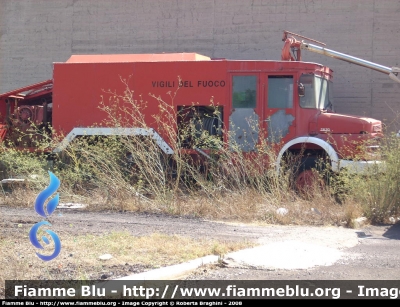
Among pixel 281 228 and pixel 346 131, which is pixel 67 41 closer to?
pixel 346 131

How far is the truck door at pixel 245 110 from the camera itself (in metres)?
13.4

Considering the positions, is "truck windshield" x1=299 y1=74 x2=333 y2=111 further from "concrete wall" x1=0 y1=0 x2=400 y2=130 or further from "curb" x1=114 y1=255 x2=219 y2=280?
"curb" x1=114 y1=255 x2=219 y2=280

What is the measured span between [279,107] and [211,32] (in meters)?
5.67

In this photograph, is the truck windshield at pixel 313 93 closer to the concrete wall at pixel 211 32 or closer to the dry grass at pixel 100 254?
the concrete wall at pixel 211 32

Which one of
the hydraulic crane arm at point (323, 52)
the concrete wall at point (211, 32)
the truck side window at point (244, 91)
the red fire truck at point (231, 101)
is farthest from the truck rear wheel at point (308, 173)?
the concrete wall at point (211, 32)

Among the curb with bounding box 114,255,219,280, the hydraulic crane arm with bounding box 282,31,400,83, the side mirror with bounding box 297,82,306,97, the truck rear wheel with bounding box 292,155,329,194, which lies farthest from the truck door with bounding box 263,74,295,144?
the curb with bounding box 114,255,219,280

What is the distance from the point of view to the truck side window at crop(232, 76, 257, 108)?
13.5 m

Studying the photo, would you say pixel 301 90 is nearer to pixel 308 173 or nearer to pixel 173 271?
pixel 308 173

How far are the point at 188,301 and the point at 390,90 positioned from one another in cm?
1297

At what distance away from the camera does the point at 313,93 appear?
44.3ft

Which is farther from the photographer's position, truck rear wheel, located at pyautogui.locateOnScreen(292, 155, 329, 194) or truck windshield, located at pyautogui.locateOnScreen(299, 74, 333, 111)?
truck windshield, located at pyautogui.locateOnScreen(299, 74, 333, 111)

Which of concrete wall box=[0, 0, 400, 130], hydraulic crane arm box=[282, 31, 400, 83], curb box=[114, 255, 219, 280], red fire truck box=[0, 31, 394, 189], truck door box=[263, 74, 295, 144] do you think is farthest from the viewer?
concrete wall box=[0, 0, 400, 130]


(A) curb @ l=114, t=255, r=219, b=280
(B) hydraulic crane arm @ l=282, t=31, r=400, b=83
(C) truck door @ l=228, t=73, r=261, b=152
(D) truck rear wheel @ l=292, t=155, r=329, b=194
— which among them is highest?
(B) hydraulic crane arm @ l=282, t=31, r=400, b=83

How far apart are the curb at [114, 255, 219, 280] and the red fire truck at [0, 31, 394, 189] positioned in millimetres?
6224
